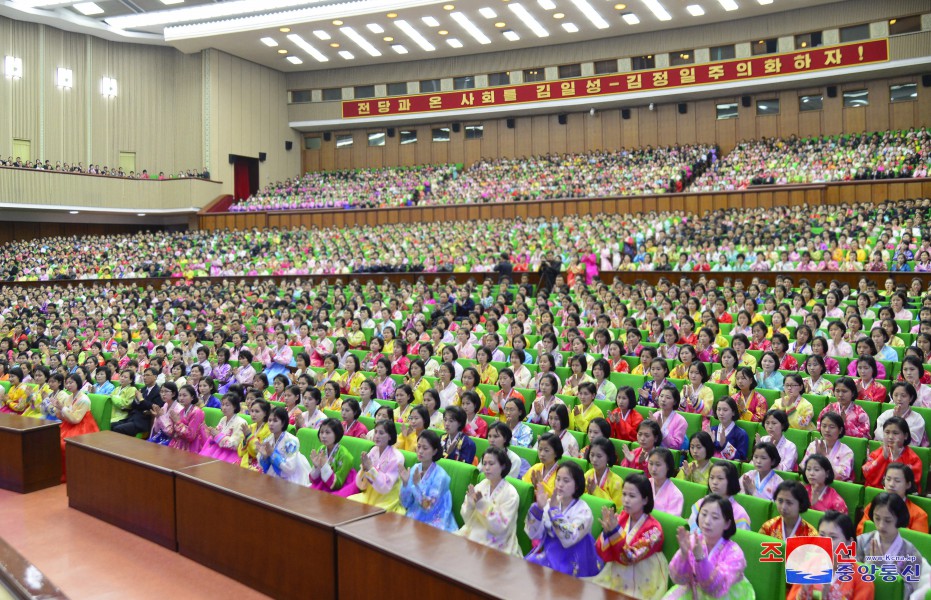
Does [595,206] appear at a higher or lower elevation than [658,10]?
lower

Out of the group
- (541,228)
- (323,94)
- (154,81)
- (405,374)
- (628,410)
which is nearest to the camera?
(628,410)

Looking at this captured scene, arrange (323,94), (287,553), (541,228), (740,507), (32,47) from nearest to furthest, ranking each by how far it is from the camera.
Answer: (740,507) → (287,553) → (541,228) → (32,47) → (323,94)

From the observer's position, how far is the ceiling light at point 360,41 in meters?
18.2

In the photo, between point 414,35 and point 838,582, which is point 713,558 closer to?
point 838,582

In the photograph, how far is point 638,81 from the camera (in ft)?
59.6

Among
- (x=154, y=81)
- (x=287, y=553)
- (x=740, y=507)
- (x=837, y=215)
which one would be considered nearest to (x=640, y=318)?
(x=740, y=507)

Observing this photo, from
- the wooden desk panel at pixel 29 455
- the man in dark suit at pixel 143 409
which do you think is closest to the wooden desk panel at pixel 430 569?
the wooden desk panel at pixel 29 455

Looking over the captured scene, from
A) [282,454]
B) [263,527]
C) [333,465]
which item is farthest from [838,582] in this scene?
[282,454]

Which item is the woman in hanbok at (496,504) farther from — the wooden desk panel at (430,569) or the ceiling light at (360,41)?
the ceiling light at (360,41)

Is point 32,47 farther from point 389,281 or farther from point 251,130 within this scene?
point 389,281

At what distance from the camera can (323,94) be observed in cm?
2167

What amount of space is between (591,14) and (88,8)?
1202 centimetres

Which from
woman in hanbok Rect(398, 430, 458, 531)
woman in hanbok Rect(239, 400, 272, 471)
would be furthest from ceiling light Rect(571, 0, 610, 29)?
woman in hanbok Rect(398, 430, 458, 531)

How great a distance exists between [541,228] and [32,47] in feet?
45.0
